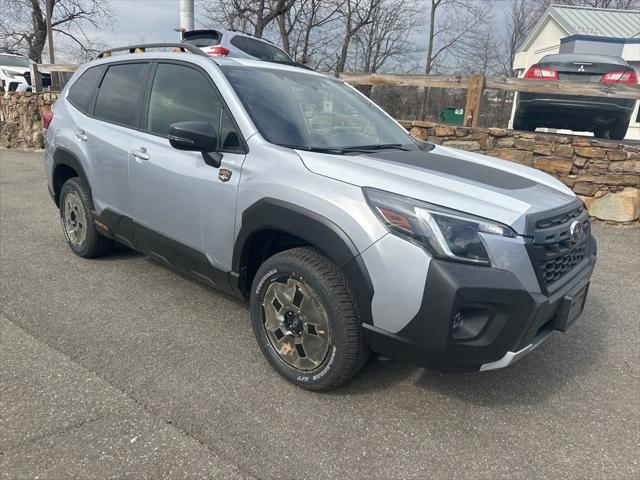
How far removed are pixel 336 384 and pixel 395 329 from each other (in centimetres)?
55

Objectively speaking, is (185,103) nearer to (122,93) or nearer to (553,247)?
(122,93)

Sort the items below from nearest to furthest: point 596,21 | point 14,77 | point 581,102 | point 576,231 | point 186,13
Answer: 1. point 576,231
2. point 581,102
3. point 186,13
4. point 14,77
5. point 596,21

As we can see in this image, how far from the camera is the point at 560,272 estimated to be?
2.43 metres

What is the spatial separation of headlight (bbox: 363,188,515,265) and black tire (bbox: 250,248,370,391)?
431mm

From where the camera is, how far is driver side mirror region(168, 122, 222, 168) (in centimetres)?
276

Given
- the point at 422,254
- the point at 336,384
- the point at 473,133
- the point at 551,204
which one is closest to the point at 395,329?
the point at 422,254

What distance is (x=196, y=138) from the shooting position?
2.77 metres

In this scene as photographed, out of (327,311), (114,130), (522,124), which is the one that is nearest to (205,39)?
(114,130)

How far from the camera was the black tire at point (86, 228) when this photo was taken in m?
4.25

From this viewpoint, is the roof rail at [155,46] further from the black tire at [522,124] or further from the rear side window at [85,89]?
the black tire at [522,124]

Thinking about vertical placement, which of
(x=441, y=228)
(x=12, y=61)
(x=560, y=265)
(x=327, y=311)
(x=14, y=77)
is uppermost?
(x=12, y=61)

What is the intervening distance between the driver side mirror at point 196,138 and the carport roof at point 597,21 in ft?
75.8

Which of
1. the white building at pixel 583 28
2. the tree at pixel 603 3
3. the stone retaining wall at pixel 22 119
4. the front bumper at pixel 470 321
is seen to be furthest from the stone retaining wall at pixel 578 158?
the tree at pixel 603 3

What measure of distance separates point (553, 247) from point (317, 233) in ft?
3.78
